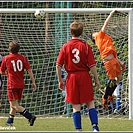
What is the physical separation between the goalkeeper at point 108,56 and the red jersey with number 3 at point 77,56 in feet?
7.88

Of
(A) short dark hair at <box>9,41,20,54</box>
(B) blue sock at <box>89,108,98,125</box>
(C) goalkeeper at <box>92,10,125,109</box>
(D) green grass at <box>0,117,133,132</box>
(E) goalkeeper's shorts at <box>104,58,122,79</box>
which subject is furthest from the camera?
(E) goalkeeper's shorts at <box>104,58,122,79</box>

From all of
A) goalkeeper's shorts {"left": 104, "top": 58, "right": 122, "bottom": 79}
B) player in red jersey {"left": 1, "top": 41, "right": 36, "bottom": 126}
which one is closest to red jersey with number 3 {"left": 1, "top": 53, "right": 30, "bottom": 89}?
player in red jersey {"left": 1, "top": 41, "right": 36, "bottom": 126}

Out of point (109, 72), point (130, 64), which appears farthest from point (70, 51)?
point (130, 64)

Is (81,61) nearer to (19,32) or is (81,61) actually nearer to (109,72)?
(109,72)

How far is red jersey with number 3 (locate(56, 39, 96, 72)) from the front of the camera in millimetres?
8336

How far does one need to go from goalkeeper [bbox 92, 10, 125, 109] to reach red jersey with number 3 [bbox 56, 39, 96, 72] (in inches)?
94.6

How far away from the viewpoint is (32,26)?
14.3 m

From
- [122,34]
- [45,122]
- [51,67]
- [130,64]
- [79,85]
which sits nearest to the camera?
[79,85]

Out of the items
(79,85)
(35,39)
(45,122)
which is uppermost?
(35,39)

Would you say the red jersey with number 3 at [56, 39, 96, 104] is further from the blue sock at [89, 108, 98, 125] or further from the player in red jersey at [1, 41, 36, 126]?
the player in red jersey at [1, 41, 36, 126]

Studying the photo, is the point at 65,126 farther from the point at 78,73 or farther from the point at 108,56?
the point at 78,73

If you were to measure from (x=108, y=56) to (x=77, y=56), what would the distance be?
2.86m

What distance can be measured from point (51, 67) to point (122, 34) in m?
2.05

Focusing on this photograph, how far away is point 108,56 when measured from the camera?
36.5 feet
